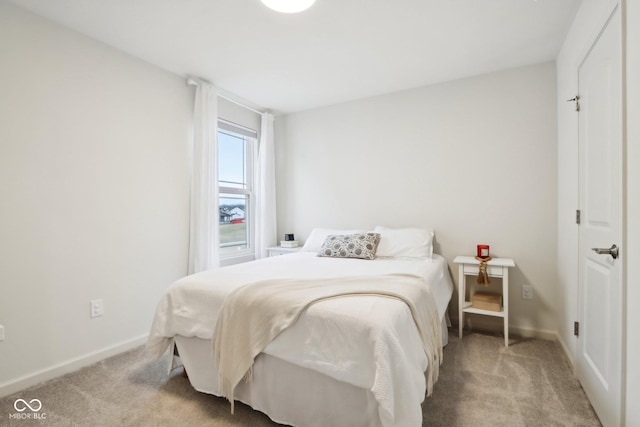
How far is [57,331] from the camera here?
2.09m

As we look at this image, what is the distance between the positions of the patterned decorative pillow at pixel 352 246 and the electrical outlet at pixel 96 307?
5.99 feet

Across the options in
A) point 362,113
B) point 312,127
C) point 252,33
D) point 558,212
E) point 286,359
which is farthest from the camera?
point 312,127

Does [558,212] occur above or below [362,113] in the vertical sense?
below

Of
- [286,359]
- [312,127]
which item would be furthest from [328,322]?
[312,127]

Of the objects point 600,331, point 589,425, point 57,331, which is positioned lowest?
point 589,425

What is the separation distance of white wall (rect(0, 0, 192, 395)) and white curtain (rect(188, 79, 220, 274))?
131 mm

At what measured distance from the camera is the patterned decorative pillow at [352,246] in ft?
9.19

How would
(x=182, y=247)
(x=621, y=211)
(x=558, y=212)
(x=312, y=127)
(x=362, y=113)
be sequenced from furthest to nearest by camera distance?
(x=312, y=127) → (x=362, y=113) → (x=182, y=247) → (x=558, y=212) → (x=621, y=211)

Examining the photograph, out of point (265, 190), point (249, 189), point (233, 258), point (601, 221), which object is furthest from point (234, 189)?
point (601, 221)

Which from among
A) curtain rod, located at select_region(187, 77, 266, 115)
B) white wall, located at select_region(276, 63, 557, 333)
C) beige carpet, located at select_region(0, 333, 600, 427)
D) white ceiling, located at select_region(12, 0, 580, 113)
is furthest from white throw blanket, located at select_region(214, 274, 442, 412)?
curtain rod, located at select_region(187, 77, 266, 115)

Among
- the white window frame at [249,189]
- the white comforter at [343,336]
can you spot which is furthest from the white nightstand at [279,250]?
the white comforter at [343,336]

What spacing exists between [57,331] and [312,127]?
310 centimetres

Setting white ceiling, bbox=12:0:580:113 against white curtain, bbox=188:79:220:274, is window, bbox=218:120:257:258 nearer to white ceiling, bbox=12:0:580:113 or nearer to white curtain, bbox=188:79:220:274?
white curtain, bbox=188:79:220:274

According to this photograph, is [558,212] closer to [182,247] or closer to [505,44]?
[505,44]
